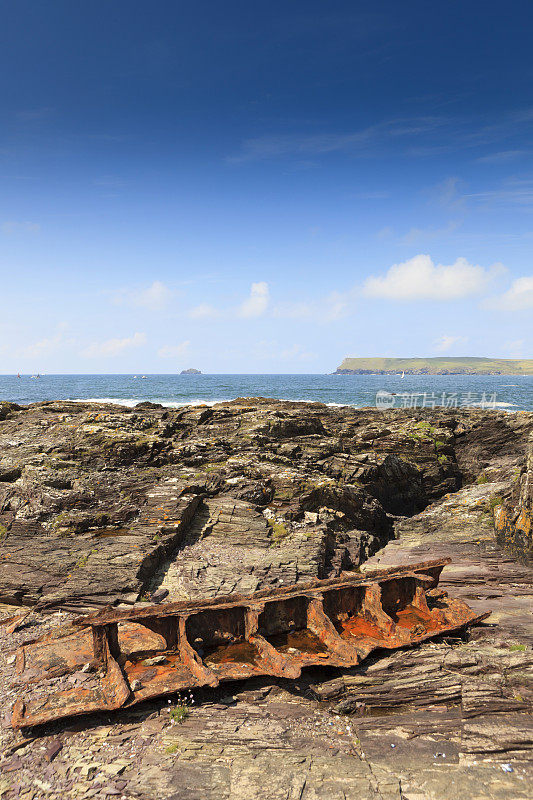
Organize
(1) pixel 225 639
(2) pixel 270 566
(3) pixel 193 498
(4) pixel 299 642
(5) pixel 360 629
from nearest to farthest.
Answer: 1. (1) pixel 225 639
2. (4) pixel 299 642
3. (5) pixel 360 629
4. (2) pixel 270 566
5. (3) pixel 193 498

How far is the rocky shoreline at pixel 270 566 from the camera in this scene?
6.74m

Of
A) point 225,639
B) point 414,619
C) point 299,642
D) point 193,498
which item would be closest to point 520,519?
point 414,619

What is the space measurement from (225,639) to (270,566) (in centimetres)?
374

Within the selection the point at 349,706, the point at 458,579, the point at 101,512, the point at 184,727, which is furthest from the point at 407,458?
the point at 184,727

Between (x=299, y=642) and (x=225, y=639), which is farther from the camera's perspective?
(x=299, y=642)

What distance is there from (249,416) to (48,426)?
37.2 ft

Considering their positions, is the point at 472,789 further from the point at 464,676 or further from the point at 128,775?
the point at 128,775

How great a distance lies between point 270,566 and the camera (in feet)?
46.2

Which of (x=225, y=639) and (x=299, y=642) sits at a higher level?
(x=225, y=639)

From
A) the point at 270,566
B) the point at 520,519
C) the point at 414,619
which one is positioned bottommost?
Answer: the point at 414,619

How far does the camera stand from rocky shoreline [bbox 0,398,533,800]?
674 centimetres

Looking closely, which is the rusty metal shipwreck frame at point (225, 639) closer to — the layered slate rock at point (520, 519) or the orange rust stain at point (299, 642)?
the orange rust stain at point (299, 642)

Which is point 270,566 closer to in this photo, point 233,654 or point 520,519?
point 233,654

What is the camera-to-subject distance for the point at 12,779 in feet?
21.9
